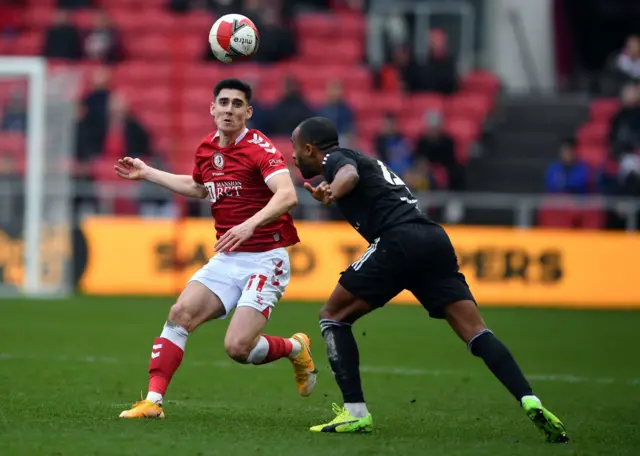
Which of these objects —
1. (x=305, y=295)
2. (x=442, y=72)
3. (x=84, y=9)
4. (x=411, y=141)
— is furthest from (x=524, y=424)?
(x=84, y=9)

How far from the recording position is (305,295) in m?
19.0

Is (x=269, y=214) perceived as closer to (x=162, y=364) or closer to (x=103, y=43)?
(x=162, y=364)

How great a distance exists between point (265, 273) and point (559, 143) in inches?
626

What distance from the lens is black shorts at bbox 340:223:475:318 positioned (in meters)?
7.91

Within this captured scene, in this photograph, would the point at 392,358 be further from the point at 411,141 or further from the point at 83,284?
the point at 411,141

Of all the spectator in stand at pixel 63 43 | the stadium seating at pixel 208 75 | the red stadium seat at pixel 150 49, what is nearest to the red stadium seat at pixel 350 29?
the stadium seating at pixel 208 75

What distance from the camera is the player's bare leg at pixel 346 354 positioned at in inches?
314

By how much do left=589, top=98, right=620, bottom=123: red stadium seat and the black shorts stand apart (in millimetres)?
16206

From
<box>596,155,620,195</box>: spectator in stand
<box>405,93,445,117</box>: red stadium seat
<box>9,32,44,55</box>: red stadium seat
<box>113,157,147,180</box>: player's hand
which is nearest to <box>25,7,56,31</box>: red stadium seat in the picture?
<box>9,32,44,55</box>: red stadium seat

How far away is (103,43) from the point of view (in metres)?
24.0

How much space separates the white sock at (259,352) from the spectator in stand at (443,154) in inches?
485

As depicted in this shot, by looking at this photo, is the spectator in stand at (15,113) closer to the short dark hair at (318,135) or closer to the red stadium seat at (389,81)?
the red stadium seat at (389,81)

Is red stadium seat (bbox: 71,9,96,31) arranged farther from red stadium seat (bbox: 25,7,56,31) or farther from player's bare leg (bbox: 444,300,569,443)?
player's bare leg (bbox: 444,300,569,443)

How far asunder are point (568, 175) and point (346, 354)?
12688 mm
